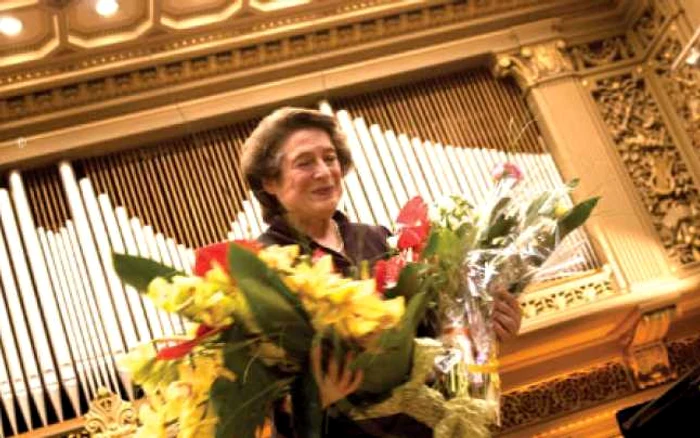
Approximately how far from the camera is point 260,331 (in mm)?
1305

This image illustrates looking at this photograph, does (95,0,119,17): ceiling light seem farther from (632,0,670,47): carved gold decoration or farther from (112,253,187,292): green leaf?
(112,253,187,292): green leaf

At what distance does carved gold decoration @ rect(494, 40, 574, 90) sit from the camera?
403 cm

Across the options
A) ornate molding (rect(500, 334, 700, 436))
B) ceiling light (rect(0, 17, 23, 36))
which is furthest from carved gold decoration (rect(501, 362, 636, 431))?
ceiling light (rect(0, 17, 23, 36))

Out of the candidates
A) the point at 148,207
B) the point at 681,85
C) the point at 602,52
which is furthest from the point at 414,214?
the point at 602,52

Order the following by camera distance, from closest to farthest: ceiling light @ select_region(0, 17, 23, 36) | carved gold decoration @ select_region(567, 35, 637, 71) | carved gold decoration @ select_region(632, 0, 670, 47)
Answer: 1. ceiling light @ select_region(0, 17, 23, 36)
2. carved gold decoration @ select_region(632, 0, 670, 47)
3. carved gold decoration @ select_region(567, 35, 637, 71)

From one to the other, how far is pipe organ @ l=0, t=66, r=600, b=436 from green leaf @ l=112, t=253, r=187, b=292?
1.99 m

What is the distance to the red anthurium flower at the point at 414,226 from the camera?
1.58 m

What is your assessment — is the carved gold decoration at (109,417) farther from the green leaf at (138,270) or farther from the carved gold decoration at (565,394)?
the green leaf at (138,270)

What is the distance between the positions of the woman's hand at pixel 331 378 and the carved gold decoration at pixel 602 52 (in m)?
3.10

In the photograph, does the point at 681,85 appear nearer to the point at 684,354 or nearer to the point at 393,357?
the point at 684,354

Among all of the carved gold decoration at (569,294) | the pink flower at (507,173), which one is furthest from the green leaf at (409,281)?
the carved gold decoration at (569,294)

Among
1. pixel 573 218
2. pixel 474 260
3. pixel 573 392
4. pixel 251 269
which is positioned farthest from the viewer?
pixel 573 392

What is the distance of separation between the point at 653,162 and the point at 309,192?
8.56ft

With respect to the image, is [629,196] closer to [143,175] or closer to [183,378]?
[143,175]
